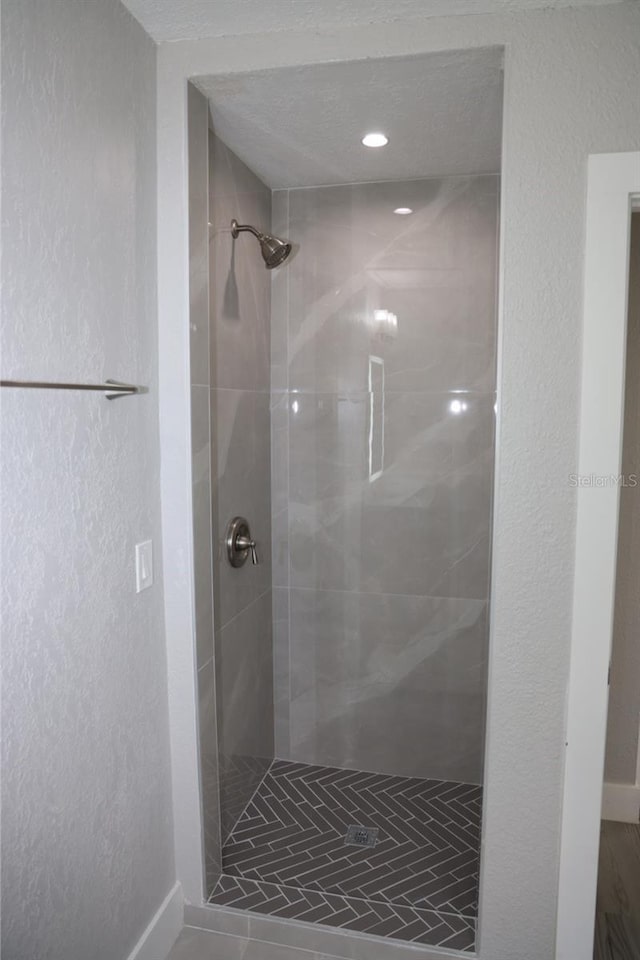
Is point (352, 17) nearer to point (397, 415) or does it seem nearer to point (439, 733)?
point (397, 415)

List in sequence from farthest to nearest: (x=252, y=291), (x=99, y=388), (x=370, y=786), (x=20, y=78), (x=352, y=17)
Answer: (x=370, y=786), (x=252, y=291), (x=352, y=17), (x=99, y=388), (x=20, y=78)

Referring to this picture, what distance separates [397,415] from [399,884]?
154cm

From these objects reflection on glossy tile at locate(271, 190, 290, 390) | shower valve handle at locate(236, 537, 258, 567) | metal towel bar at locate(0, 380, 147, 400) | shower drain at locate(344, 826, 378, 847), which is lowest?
shower drain at locate(344, 826, 378, 847)

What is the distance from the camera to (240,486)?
2379 millimetres

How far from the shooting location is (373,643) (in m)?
2.69

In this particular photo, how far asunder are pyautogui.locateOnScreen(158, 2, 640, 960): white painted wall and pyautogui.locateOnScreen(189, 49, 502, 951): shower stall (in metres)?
0.22

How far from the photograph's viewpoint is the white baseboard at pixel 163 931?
5.77 feet

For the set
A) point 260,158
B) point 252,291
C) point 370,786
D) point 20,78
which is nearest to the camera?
point 20,78

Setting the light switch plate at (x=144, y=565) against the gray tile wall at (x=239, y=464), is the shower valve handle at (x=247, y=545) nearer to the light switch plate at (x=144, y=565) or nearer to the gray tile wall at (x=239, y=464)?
the gray tile wall at (x=239, y=464)

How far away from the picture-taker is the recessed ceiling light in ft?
6.88

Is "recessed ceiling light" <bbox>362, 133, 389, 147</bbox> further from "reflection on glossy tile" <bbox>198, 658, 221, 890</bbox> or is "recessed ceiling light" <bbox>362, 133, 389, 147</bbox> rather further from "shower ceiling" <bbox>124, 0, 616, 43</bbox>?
"reflection on glossy tile" <bbox>198, 658, 221, 890</bbox>

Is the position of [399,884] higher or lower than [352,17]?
lower

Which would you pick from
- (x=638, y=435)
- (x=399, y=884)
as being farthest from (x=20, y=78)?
(x=399, y=884)

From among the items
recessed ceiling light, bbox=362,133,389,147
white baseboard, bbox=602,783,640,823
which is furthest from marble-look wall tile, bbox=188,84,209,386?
white baseboard, bbox=602,783,640,823
